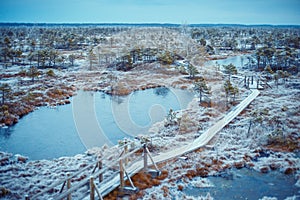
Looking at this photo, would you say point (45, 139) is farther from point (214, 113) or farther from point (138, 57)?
point (138, 57)

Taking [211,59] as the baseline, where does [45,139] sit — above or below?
below

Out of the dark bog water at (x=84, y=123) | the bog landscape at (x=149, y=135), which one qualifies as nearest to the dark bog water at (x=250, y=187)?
the bog landscape at (x=149, y=135)

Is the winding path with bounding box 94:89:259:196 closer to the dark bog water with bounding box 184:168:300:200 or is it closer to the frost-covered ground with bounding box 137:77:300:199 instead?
the frost-covered ground with bounding box 137:77:300:199

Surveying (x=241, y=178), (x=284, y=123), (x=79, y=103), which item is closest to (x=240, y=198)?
(x=241, y=178)

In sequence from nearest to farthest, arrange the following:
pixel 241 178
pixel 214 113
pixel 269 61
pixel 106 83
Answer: pixel 241 178, pixel 214 113, pixel 106 83, pixel 269 61

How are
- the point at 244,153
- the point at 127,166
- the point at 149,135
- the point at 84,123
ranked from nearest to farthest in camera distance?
the point at 127,166, the point at 244,153, the point at 149,135, the point at 84,123

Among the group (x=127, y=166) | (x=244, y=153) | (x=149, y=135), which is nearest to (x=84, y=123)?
(x=149, y=135)

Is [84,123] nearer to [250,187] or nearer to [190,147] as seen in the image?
[190,147]
